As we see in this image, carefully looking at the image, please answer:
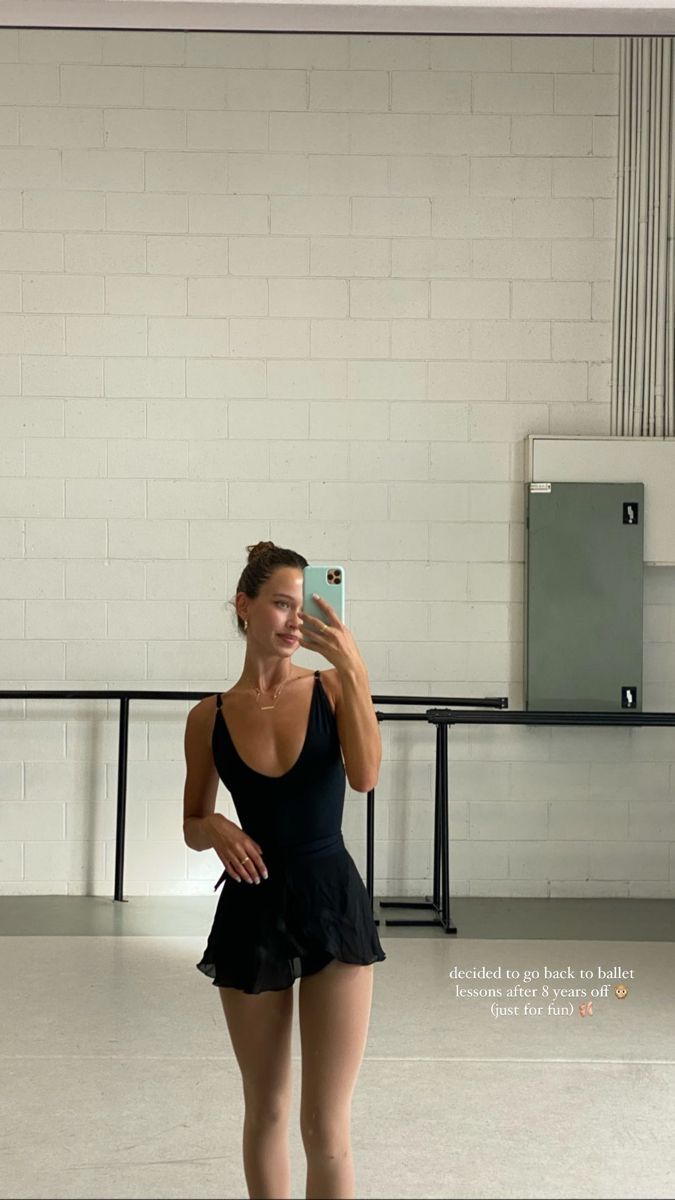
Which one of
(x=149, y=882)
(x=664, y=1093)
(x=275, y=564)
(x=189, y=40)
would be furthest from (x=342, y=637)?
(x=189, y=40)

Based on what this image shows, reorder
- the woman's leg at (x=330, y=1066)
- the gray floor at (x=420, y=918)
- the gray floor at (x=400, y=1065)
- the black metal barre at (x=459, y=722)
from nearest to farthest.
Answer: the woman's leg at (x=330, y=1066)
the gray floor at (x=400, y=1065)
the gray floor at (x=420, y=918)
the black metal barre at (x=459, y=722)

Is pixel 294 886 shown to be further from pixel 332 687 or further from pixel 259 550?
pixel 259 550

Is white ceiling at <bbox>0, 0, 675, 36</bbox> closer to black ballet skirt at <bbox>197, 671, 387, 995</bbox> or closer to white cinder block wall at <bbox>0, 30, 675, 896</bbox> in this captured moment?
black ballet skirt at <bbox>197, 671, 387, 995</bbox>

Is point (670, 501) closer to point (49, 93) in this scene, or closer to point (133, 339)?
point (133, 339)

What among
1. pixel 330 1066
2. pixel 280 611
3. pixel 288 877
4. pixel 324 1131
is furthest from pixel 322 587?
pixel 324 1131

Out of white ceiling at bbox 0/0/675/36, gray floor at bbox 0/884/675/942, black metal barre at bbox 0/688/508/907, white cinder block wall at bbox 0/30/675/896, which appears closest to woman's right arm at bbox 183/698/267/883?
white ceiling at bbox 0/0/675/36

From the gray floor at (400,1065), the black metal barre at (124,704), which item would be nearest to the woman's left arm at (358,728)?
→ the gray floor at (400,1065)

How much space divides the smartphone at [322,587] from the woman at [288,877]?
0.06 ft

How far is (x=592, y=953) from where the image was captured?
5070mm

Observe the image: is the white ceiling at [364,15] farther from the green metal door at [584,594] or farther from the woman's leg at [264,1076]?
the green metal door at [584,594]

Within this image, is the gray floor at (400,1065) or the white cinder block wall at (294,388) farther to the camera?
the white cinder block wall at (294,388)

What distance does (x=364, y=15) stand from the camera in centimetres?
283

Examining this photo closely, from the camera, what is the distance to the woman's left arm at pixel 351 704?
236 cm

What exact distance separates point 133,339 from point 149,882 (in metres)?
2.58
